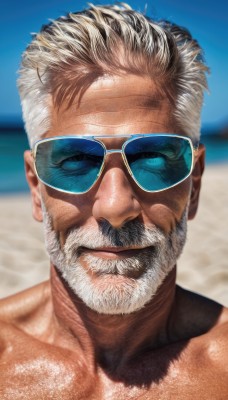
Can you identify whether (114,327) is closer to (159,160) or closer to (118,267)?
(118,267)

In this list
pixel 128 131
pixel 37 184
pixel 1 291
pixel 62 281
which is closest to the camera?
pixel 128 131

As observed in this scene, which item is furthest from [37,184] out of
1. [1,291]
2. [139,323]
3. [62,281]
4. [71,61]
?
[1,291]

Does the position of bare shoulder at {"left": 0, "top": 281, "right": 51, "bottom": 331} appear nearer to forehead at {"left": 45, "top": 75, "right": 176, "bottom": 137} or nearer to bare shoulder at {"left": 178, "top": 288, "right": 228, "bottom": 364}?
bare shoulder at {"left": 178, "top": 288, "right": 228, "bottom": 364}

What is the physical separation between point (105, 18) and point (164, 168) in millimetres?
632

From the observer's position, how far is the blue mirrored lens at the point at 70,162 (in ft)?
6.15

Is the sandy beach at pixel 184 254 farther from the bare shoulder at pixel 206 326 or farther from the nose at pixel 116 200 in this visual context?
the nose at pixel 116 200

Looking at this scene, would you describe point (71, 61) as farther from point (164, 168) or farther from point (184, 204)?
point (184, 204)

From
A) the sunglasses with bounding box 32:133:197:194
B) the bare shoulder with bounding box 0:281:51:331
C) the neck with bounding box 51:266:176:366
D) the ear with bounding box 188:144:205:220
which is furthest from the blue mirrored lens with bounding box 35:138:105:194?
the bare shoulder with bounding box 0:281:51:331

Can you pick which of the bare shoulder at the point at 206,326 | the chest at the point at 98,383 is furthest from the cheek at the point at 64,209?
the bare shoulder at the point at 206,326

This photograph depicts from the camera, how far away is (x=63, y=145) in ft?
6.25

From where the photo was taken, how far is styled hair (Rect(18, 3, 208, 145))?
6.40 ft

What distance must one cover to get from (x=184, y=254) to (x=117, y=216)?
3.61 m

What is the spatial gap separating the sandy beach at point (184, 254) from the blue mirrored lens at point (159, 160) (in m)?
2.10

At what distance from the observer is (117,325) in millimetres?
2082
